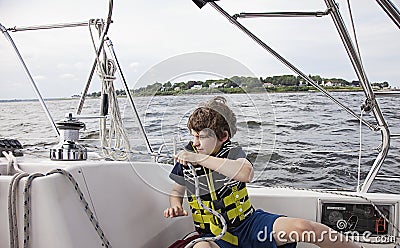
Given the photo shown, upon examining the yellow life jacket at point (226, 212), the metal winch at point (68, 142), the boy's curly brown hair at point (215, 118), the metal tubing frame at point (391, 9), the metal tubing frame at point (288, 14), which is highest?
the metal tubing frame at point (288, 14)

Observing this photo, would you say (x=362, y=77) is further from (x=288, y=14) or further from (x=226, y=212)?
(x=226, y=212)

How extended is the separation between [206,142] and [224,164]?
0.22 ft

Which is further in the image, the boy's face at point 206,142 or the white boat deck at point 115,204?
the boy's face at point 206,142

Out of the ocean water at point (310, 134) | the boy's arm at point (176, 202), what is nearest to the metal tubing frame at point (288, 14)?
the boy's arm at point (176, 202)

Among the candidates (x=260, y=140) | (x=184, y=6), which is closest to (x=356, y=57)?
(x=260, y=140)

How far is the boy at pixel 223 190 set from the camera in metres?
1.11

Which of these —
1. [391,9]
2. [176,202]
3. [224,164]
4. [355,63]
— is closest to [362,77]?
[355,63]

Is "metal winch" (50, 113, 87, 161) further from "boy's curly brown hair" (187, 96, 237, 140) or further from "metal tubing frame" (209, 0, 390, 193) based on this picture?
"metal tubing frame" (209, 0, 390, 193)

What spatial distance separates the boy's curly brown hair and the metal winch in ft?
0.94

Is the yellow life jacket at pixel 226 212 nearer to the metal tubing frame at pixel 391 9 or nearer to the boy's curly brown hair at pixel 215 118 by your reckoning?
the boy's curly brown hair at pixel 215 118

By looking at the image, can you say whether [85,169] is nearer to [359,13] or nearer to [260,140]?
[260,140]

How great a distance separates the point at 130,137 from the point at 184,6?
1.47 metres

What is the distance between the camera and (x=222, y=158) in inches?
44.8

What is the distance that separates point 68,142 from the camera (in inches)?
46.3
